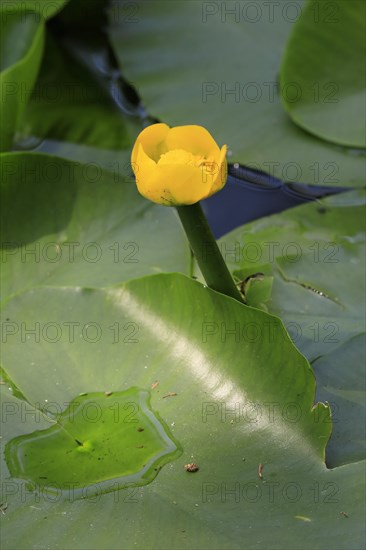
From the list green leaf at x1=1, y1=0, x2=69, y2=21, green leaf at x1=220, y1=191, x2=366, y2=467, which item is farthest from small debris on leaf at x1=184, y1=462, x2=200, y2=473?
green leaf at x1=1, y1=0, x2=69, y2=21

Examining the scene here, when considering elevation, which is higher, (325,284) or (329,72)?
(329,72)

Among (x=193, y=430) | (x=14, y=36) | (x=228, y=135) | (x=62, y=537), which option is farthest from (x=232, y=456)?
(x=14, y=36)

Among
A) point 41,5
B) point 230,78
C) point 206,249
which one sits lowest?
point 230,78

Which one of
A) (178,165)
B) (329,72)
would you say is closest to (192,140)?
(178,165)

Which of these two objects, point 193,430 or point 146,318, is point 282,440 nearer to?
point 193,430

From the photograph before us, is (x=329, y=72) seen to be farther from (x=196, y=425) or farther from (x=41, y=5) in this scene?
(x=196, y=425)

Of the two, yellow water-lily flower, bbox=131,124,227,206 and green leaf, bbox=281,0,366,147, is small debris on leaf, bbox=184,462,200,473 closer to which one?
yellow water-lily flower, bbox=131,124,227,206
